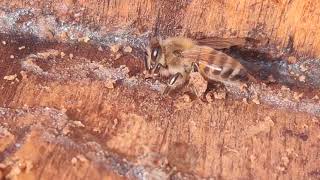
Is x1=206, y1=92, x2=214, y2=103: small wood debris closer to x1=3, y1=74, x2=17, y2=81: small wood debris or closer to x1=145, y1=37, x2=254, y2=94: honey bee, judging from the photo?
x1=145, y1=37, x2=254, y2=94: honey bee

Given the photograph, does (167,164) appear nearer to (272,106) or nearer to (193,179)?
(193,179)

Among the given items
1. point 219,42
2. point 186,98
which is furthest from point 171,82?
point 219,42

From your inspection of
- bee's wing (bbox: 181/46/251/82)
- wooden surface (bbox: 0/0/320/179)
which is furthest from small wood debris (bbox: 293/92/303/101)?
bee's wing (bbox: 181/46/251/82)

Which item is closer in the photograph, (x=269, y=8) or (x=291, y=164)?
(x=291, y=164)

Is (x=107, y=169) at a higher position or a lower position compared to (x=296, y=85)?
lower

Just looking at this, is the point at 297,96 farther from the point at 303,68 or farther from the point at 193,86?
the point at 193,86

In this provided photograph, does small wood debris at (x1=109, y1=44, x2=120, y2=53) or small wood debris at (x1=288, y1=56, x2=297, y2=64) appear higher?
small wood debris at (x1=288, y1=56, x2=297, y2=64)

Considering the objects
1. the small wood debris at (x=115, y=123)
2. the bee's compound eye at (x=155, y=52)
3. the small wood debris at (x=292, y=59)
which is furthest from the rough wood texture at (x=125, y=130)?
the small wood debris at (x=292, y=59)

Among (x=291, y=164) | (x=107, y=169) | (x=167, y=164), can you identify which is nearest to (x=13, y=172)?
(x=107, y=169)
